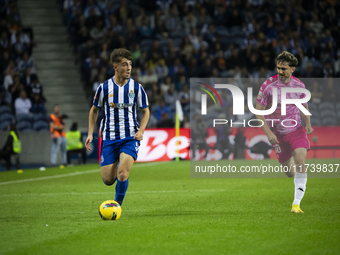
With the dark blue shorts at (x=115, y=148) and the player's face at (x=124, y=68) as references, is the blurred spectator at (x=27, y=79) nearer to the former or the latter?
the dark blue shorts at (x=115, y=148)

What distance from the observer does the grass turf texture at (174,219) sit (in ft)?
16.4

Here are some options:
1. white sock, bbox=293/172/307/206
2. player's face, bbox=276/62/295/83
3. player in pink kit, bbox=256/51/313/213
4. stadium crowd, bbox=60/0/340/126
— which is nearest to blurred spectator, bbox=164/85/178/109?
stadium crowd, bbox=60/0/340/126

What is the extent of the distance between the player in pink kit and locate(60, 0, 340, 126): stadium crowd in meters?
11.2

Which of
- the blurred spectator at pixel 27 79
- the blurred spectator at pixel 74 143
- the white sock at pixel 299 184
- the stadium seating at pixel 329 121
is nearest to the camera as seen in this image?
the white sock at pixel 299 184

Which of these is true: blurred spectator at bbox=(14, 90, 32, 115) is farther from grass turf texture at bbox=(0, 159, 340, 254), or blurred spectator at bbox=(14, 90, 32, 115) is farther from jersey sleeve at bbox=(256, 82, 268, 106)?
jersey sleeve at bbox=(256, 82, 268, 106)

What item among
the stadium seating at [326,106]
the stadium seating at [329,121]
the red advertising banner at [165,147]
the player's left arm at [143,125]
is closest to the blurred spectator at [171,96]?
the red advertising banner at [165,147]

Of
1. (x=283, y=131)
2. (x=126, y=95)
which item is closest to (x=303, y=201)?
(x=283, y=131)

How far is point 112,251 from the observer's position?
15.7 ft

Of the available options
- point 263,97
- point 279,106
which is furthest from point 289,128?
point 263,97

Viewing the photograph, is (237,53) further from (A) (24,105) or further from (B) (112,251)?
(B) (112,251)

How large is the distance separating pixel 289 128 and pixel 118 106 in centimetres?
245

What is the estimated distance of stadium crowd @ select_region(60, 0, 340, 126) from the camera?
20.1 meters

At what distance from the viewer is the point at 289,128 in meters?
7.56

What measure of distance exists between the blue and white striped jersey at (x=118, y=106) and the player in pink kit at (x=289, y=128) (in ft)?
6.20
